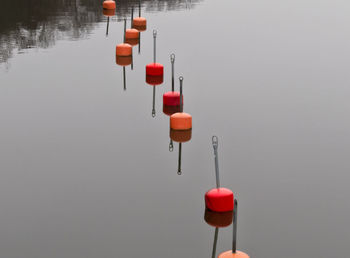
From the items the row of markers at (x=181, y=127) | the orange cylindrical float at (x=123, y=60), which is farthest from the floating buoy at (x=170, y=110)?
the orange cylindrical float at (x=123, y=60)

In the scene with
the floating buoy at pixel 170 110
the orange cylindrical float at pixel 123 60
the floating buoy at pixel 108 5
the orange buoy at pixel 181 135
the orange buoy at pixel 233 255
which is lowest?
the orange buoy at pixel 181 135

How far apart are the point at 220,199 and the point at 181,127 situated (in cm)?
285

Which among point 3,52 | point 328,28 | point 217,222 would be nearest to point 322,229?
point 217,222

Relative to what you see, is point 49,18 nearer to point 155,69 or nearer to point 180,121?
point 155,69

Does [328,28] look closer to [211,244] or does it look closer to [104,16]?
[104,16]

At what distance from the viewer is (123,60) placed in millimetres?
14547

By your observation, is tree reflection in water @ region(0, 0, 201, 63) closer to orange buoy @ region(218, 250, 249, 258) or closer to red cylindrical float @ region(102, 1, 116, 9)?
red cylindrical float @ region(102, 1, 116, 9)

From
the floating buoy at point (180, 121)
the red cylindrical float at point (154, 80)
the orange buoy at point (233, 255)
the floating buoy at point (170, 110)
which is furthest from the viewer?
the red cylindrical float at point (154, 80)

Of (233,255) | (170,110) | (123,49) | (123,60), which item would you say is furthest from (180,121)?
(123,49)

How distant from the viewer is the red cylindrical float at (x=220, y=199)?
25.5ft

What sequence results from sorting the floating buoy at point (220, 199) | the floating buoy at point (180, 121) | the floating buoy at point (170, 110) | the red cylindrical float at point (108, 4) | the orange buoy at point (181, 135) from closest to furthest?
1. the floating buoy at point (220, 199)
2. the orange buoy at point (181, 135)
3. the floating buoy at point (180, 121)
4. the floating buoy at point (170, 110)
5. the red cylindrical float at point (108, 4)

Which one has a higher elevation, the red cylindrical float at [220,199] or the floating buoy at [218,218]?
the red cylindrical float at [220,199]

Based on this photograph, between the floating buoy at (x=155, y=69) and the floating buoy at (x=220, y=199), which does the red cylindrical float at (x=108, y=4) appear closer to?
the floating buoy at (x=155, y=69)

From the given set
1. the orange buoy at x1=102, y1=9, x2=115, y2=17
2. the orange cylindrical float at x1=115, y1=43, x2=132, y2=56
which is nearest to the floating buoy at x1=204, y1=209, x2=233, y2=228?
the orange cylindrical float at x1=115, y1=43, x2=132, y2=56
